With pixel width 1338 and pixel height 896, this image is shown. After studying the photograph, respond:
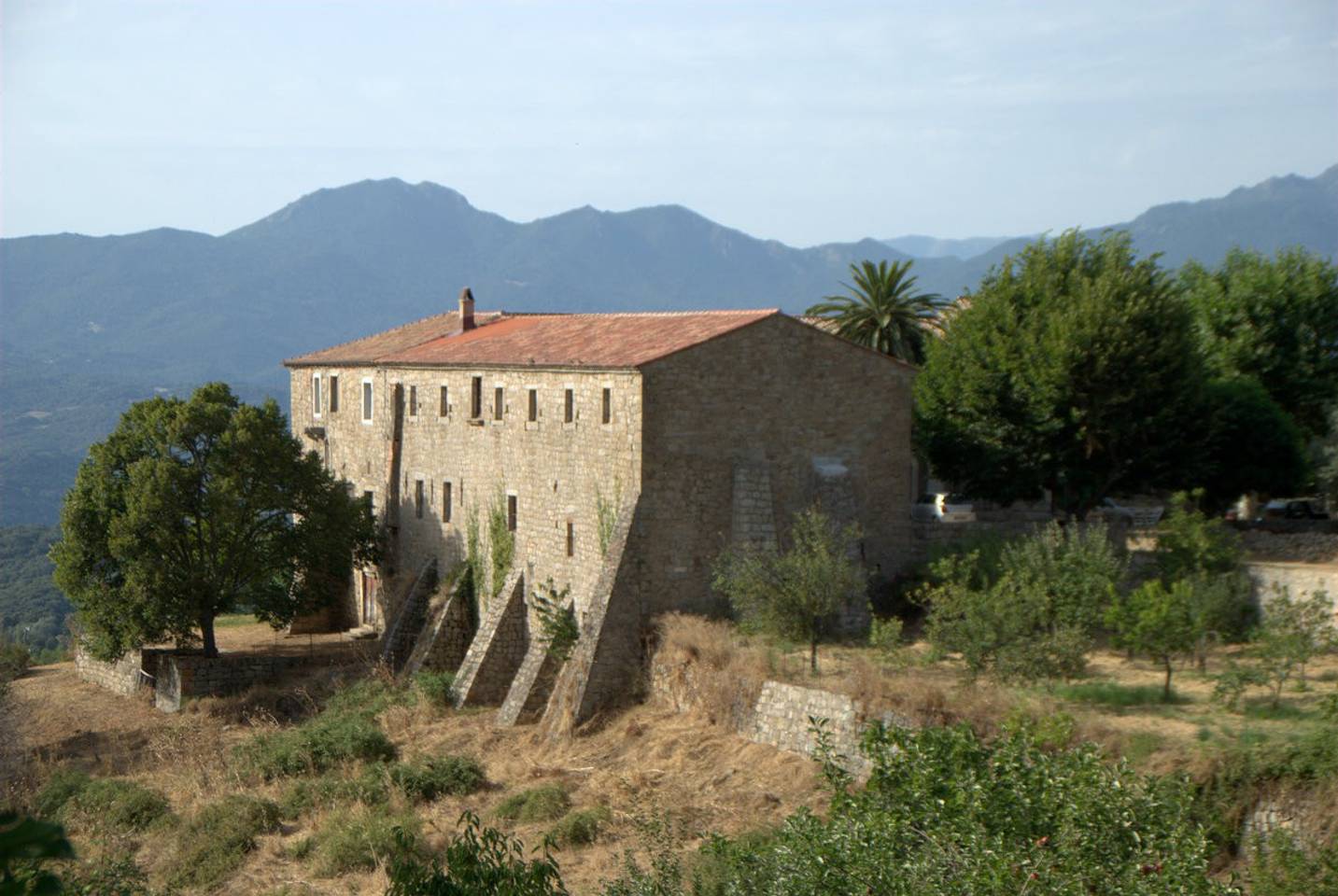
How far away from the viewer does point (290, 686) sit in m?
31.9

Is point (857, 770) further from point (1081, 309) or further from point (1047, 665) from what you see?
point (1081, 309)

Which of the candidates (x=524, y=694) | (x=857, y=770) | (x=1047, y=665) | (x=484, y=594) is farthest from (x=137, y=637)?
(x=1047, y=665)

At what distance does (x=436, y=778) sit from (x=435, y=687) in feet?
18.2

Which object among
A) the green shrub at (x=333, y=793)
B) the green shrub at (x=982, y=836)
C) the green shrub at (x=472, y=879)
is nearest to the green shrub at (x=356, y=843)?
the green shrub at (x=333, y=793)

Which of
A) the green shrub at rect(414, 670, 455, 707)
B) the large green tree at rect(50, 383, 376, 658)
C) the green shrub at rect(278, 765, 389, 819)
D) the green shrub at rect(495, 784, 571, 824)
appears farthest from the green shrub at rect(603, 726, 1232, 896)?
the large green tree at rect(50, 383, 376, 658)

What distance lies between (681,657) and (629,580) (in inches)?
75.9

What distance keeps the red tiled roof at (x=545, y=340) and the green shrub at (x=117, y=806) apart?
1098 centimetres

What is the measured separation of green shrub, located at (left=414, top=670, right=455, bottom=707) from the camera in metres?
28.6

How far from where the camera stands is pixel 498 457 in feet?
99.9

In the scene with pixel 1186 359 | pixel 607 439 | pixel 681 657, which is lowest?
pixel 681 657

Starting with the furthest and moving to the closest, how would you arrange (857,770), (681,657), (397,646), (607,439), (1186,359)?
(397,646) → (1186,359) → (607,439) → (681,657) → (857,770)

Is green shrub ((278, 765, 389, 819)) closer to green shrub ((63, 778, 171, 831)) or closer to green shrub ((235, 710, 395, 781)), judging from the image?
green shrub ((235, 710, 395, 781))

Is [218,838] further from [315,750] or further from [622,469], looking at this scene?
[622,469]

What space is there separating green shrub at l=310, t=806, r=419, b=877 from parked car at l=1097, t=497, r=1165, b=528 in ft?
62.4
